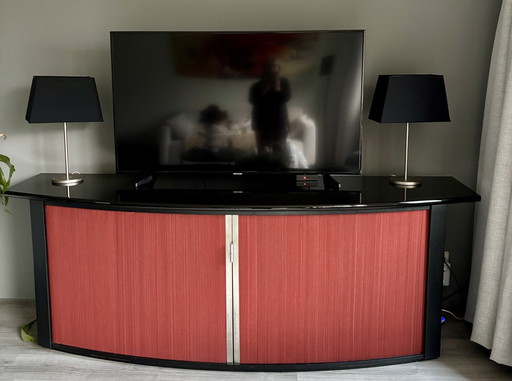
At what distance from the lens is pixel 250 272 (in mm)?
2426

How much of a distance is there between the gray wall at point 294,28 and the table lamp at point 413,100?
→ 0.30 metres

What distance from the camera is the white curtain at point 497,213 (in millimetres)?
2400

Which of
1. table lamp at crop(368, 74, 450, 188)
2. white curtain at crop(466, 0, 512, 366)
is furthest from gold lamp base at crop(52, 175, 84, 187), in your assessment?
white curtain at crop(466, 0, 512, 366)

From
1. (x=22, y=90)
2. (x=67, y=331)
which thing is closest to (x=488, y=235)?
(x=67, y=331)

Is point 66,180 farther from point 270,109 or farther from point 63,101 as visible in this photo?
point 270,109

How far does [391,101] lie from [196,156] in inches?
33.3

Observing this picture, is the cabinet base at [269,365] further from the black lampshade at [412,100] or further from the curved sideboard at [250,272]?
the black lampshade at [412,100]

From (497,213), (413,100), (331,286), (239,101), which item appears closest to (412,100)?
(413,100)

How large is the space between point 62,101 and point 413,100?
4.77 ft

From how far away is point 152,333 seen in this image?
8.32 feet

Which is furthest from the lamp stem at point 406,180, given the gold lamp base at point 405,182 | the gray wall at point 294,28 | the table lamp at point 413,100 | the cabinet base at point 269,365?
the cabinet base at point 269,365

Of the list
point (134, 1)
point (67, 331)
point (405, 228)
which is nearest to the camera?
point (405, 228)

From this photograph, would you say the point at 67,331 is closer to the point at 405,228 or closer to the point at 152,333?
the point at 152,333

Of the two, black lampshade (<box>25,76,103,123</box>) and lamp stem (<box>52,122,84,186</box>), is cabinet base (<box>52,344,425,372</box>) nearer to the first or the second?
lamp stem (<box>52,122,84,186</box>)
